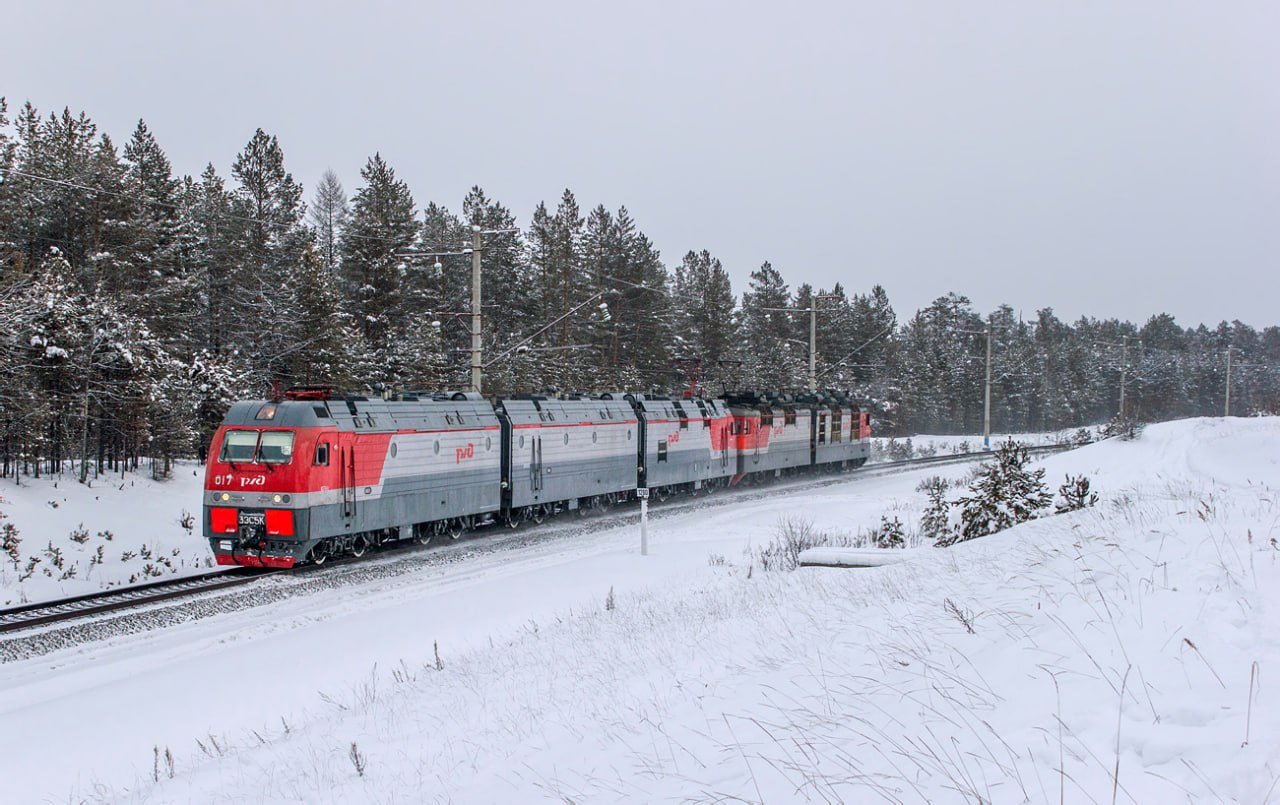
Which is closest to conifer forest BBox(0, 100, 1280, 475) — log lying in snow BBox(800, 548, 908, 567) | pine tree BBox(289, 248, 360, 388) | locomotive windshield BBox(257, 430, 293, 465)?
pine tree BBox(289, 248, 360, 388)

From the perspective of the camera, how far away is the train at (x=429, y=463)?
1614 cm

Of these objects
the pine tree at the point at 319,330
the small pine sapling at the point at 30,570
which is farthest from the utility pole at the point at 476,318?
the pine tree at the point at 319,330

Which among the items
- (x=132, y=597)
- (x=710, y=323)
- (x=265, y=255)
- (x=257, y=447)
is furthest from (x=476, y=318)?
(x=710, y=323)

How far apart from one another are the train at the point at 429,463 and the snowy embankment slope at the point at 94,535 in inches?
114

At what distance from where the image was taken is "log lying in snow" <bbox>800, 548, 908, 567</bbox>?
11969 millimetres

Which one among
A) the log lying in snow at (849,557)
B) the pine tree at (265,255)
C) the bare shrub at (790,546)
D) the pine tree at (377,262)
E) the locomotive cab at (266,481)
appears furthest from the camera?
the pine tree at (377,262)

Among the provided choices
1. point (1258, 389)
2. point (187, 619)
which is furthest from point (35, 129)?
point (1258, 389)

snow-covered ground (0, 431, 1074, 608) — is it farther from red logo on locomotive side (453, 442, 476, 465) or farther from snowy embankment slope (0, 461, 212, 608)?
red logo on locomotive side (453, 442, 476, 465)

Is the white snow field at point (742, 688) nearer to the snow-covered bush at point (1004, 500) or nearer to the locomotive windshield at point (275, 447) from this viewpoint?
the snow-covered bush at point (1004, 500)

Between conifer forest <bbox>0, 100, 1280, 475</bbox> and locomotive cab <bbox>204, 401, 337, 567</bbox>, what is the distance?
527cm

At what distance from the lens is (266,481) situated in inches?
633

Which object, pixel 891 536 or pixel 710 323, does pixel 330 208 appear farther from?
pixel 891 536

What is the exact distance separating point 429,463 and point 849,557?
10640mm

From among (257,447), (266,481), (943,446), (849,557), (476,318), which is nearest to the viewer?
(849,557)
